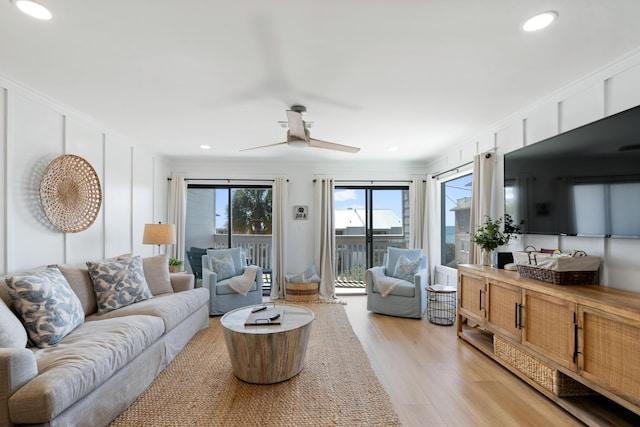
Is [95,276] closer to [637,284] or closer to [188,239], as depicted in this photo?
[188,239]

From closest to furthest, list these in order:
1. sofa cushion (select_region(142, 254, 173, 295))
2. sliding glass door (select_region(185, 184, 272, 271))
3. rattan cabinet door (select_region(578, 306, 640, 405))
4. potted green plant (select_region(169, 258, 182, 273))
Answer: rattan cabinet door (select_region(578, 306, 640, 405)) < sofa cushion (select_region(142, 254, 173, 295)) < potted green plant (select_region(169, 258, 182, 273)) < sliding glass door (select_region(185, 184, 272, 271))

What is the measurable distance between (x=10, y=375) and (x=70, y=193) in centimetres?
217

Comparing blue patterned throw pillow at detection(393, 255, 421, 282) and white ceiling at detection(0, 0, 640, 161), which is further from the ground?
white ceiling at detection(0, 0, 640, 161)

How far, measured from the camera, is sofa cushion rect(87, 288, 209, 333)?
9.41 feet

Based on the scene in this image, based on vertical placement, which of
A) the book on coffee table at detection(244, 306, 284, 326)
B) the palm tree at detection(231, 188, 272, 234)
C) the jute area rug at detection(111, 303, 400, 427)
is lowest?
the jute area rug at detection(111, 303, 400, 427)

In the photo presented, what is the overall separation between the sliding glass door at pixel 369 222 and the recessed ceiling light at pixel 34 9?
4720 mm

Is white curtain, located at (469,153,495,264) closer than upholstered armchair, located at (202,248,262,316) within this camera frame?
Yes

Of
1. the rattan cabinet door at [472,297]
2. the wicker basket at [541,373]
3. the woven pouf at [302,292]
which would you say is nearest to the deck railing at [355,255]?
the woven pouf at [302,292]

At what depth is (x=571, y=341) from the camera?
2094 mm

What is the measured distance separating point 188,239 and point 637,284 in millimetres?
5856

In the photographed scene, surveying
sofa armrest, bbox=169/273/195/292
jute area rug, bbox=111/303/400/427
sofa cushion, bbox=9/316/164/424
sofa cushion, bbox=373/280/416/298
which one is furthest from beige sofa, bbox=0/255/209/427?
sofa cushion, bbox=373/280/416/298

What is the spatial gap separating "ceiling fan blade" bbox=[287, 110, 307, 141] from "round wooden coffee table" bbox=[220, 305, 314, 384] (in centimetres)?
172

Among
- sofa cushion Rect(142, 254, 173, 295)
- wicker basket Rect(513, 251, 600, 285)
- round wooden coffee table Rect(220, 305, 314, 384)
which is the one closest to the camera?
wicker basket Rect(513, 251, 600, 285)

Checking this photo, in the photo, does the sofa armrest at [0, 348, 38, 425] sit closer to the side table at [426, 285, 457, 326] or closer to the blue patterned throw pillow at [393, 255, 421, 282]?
the side table at [426, 285, 457, 326]
